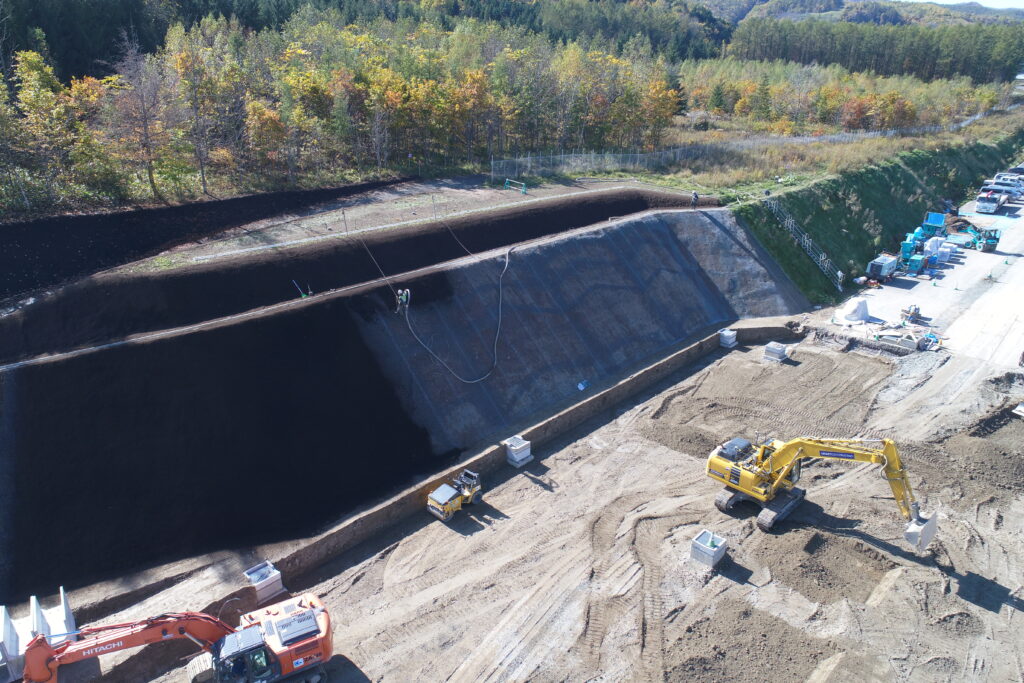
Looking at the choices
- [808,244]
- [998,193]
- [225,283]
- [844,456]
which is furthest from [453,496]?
[998,193]

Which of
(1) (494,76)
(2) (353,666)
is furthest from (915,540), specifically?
(1) (494,76)

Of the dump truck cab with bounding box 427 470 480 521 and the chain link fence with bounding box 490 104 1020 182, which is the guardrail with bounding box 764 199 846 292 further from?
the dump truck cab with bounding box 427 470 480 521

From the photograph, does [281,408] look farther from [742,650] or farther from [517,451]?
[742,650]

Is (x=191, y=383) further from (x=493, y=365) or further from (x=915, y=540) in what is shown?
(x=915, y=540)

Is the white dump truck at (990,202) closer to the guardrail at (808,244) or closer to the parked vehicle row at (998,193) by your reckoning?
the parked vehicle row at (998,193)

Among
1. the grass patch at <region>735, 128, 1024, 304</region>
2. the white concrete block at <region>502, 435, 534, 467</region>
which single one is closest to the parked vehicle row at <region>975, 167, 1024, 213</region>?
the grass patch at <region>735, 128, 1024, 304</region>
